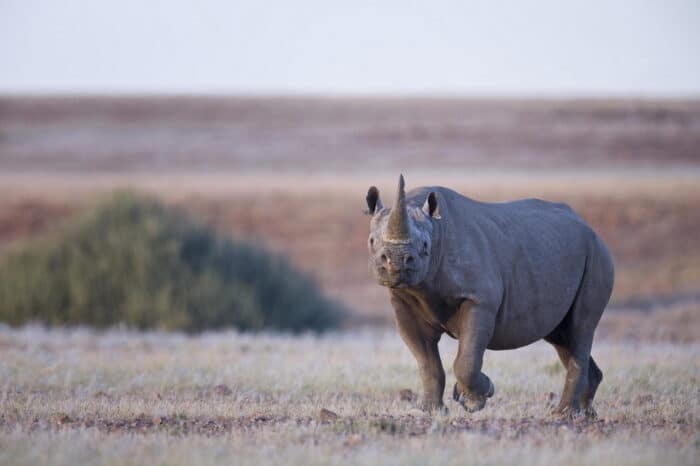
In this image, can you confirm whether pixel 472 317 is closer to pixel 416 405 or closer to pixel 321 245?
pixel 416 405

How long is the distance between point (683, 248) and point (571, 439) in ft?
106

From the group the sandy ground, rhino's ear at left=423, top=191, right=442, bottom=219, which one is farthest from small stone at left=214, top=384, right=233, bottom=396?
rhino's ear at left=423, top=191, right=442, bottom=219

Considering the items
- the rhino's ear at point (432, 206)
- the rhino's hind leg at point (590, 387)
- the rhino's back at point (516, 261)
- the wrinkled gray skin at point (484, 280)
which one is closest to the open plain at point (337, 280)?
the rhino's hind leg at point (590, 387)

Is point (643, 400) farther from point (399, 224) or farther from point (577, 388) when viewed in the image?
point (399, 224)

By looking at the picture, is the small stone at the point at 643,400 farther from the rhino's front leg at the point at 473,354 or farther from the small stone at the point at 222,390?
the small stone at the point at 222,390

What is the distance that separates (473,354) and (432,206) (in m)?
1.29

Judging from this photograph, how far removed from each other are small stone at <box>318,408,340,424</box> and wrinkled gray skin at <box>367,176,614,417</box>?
3.49 ft

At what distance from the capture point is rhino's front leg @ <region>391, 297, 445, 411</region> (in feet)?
33.8

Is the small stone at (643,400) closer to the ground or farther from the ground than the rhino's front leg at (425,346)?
closer to the ground

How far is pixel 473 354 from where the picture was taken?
962 centimetres

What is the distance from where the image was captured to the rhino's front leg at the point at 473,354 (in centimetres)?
963

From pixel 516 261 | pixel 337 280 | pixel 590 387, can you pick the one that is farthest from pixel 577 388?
pixel 337 280

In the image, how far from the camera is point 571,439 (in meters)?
8.59

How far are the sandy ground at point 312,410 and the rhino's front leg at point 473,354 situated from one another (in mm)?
233
